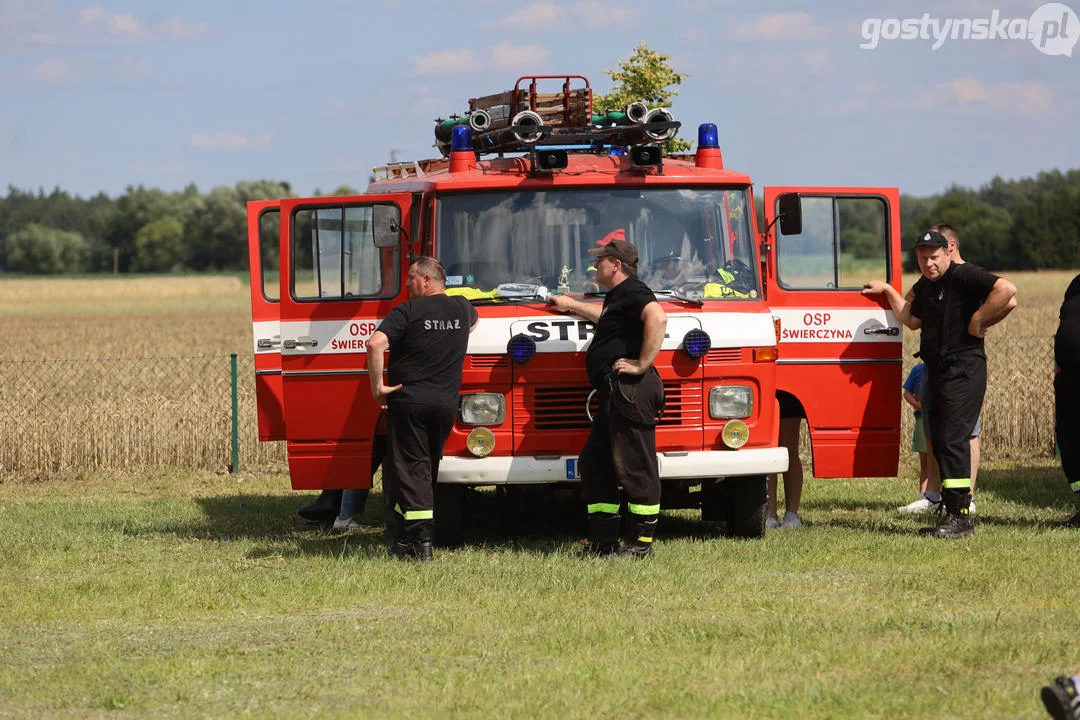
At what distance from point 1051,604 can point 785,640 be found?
1.64m

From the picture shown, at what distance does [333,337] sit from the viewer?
31.7 feet

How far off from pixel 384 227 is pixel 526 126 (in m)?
1.20

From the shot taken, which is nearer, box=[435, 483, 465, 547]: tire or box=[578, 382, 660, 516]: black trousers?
box=[578, 382, 660, 516]: black trousers

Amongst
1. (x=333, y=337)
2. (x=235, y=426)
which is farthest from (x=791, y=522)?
(x=235, y=426)

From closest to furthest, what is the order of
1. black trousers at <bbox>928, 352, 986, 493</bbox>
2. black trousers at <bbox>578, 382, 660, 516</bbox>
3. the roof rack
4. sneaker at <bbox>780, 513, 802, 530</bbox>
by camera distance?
1. black trousers at <bbox>578, 382, 660, 516</bbox>
2. black trousers at <bbox>928, 352, 986, 493</bbox>
3. the roof rack
4. sneaker at <bbox>780, 513, 802, 530</bbox>

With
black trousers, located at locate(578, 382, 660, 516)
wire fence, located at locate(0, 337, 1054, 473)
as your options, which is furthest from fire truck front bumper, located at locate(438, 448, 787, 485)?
wire fence, located at locate(0, 337, 1054, 473)

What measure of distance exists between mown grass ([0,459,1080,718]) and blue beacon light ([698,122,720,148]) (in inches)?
109

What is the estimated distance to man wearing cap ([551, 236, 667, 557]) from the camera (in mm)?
8562

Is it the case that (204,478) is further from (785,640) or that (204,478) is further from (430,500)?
(785,640)

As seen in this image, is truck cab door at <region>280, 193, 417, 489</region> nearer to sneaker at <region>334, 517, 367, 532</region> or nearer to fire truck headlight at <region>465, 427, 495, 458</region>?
fire truck headlight at <region>465, 427, 495, 458</region>

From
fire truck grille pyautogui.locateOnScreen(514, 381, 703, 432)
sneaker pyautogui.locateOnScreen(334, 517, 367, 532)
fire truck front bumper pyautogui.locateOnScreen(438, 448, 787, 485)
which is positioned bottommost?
sneaker pyautogui.locateOnScreen(334, 517, 367, 532)

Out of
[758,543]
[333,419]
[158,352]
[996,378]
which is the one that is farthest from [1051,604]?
[158,352]

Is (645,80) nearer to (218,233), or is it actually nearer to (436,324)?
(436,324)

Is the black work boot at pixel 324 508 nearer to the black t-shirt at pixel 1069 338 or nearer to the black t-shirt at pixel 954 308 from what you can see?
the black t-shirt at pixel 954 308
